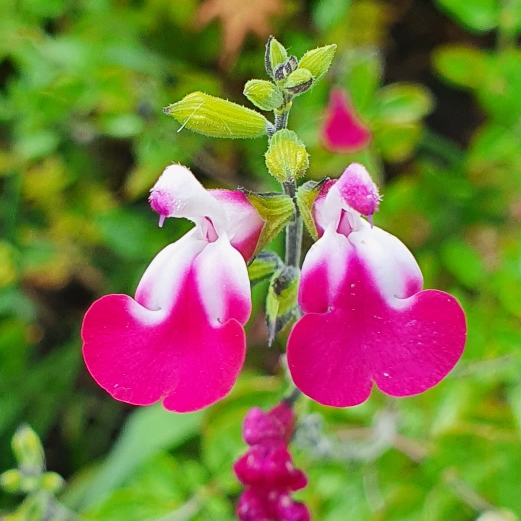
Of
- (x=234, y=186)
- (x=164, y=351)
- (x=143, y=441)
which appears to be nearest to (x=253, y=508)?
(x=164, y=351)

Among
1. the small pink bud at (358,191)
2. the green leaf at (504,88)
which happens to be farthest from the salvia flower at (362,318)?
the green leaf at (504,88)

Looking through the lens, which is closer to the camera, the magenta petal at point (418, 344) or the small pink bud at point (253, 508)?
the magenta petal at point (418, 344)

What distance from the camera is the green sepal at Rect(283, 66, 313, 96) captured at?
0.62 meters

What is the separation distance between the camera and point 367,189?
2.11ft

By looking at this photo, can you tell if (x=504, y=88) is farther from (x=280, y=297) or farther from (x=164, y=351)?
(x=164, y=351)

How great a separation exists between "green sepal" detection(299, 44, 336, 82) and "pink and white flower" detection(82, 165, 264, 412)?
0.46 feet

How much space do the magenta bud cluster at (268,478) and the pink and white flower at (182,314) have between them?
18 centimetres

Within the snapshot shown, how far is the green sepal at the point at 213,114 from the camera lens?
0.66 metres

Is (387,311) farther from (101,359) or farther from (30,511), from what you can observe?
(30,511)

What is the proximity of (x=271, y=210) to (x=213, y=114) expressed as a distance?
110 mm

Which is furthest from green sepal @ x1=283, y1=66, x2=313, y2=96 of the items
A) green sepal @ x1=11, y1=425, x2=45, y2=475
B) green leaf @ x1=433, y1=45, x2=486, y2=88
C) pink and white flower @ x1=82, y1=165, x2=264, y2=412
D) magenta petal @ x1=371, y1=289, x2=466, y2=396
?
green leaf @ x1=433, y1=45, x2=486, y2=88

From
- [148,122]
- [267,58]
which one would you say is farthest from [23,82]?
[267,58]

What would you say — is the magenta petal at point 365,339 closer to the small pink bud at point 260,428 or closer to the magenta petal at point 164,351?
the magenta petal at point 164,351

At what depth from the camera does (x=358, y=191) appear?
634mm
